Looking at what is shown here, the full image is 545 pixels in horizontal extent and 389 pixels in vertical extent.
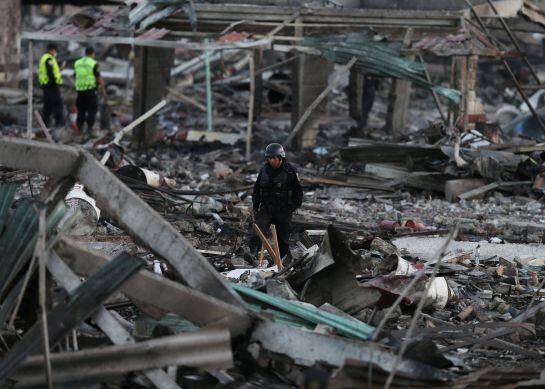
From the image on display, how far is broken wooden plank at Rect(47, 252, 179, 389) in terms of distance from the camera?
608 cm

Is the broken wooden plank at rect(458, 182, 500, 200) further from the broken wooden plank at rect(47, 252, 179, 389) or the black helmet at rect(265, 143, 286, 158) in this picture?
the broken wooden plank at rect(47, 252, 179, 389)

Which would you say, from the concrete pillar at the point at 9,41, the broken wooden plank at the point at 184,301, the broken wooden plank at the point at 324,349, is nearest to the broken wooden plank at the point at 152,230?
the broken wooden plank at the point at 184,301

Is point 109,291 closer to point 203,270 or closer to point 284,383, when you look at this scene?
point 203,270

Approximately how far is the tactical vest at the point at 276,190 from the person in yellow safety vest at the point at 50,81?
1154 cm

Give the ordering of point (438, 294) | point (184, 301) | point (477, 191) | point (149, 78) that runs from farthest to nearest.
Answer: point (149, 78) < point (477, 191) < point (438, 294) < point (184, 301)

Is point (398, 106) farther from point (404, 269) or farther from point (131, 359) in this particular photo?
point (131, 359)

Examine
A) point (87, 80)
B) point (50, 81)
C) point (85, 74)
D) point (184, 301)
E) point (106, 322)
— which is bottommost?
point (50, 81)

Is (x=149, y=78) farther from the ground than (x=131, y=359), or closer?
closer

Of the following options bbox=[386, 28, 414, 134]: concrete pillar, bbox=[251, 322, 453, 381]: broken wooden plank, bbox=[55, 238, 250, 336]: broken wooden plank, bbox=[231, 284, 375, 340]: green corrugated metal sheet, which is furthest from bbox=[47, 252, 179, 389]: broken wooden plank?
bbox=[386, 28, 414, 134]: concrete pillar

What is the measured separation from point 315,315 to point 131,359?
1390 mm

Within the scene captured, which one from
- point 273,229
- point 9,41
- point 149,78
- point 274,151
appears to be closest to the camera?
point 273,229

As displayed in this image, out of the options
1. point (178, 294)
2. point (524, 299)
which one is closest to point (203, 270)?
point (178, 294)

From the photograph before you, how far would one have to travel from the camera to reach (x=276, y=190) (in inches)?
444

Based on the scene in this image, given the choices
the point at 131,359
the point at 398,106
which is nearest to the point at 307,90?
the point at 398,106
